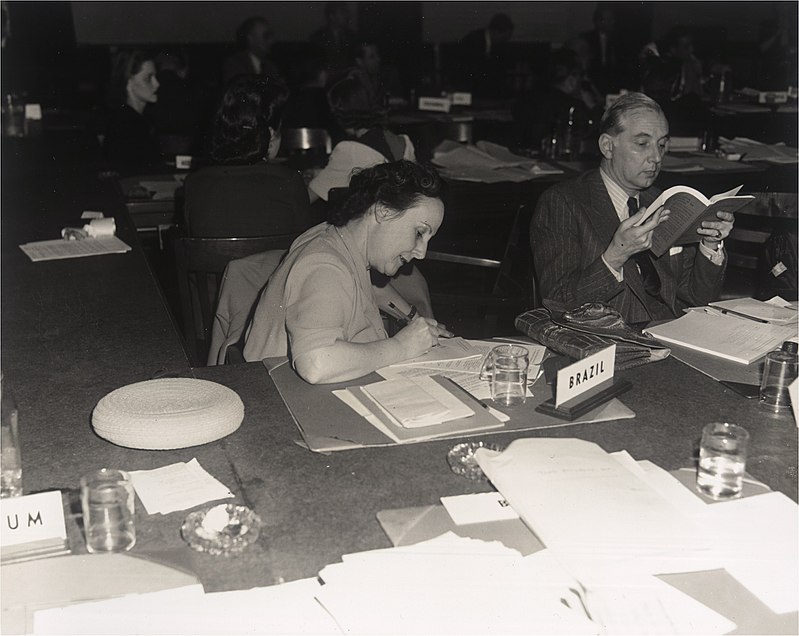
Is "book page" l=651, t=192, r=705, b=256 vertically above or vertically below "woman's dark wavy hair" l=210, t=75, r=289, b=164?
below

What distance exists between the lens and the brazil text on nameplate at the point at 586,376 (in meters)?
1.78

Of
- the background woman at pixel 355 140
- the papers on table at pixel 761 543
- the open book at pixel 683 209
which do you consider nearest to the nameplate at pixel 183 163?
the background woman at pixel 355 140

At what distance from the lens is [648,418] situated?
1796 mm

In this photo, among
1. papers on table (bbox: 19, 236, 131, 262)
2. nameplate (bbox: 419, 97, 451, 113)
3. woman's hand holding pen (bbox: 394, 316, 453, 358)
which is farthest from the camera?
nameplate (bbox: 419, 97, 451, 113)

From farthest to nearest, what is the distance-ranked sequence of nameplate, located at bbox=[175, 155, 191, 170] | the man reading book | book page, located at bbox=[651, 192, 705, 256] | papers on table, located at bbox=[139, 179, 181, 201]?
nameplate, located at bbox=[175, 155, 191, 170], papers on table, located at bbox=[139, 179, 181, 201], the man reading book, book page, located at bbox=[651, 192, 705, 256]

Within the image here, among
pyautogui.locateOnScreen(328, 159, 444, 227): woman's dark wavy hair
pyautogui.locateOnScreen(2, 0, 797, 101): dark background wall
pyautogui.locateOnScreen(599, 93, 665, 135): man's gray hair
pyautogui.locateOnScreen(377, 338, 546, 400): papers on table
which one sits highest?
pyautogui.locateOnScreen(2, 0, 797, 101): dark background wall

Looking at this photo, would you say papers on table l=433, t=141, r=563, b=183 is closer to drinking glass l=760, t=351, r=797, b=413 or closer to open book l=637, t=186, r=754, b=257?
open book l=637, t=186, r=754, b=257

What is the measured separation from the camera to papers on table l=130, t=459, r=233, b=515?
145 cm

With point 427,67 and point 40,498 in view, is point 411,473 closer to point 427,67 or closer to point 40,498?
point 40,498

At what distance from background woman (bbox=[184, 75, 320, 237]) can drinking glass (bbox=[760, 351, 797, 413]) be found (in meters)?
2.00

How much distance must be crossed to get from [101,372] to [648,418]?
1.21 metres

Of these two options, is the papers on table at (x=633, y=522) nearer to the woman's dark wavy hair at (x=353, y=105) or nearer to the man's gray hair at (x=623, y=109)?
the man's gray hair at (x=623, y=109)

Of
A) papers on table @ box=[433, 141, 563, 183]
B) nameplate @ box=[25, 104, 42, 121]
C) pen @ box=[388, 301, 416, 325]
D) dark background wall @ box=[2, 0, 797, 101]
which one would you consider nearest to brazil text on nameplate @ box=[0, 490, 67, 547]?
pen @ box=[388, 301, 416, 325]

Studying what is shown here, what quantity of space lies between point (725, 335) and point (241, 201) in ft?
6.24
